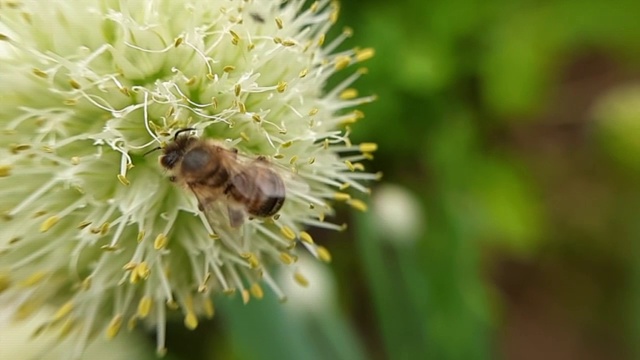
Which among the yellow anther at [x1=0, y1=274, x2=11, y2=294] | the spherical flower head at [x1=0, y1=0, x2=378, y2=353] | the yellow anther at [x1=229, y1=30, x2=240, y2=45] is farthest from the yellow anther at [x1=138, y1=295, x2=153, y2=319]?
the yellow anther at [x1=229, y1=30, x2=240, y2=45]

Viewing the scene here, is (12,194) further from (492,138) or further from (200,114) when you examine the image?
(492,138)

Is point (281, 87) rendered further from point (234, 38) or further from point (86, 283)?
point (86, 283)

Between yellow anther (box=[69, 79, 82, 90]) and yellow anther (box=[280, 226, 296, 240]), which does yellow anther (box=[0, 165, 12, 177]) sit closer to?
yellow anther (box=[69, 79, 82, 90])

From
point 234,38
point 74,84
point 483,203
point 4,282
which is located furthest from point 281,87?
point 483,203

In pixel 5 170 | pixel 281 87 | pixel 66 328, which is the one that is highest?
pixel 281 87

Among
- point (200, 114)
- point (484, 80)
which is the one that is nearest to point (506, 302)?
point (484, 80)

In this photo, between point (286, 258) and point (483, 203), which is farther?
point (483, 203)

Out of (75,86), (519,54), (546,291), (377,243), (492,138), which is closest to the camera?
(75,86)
